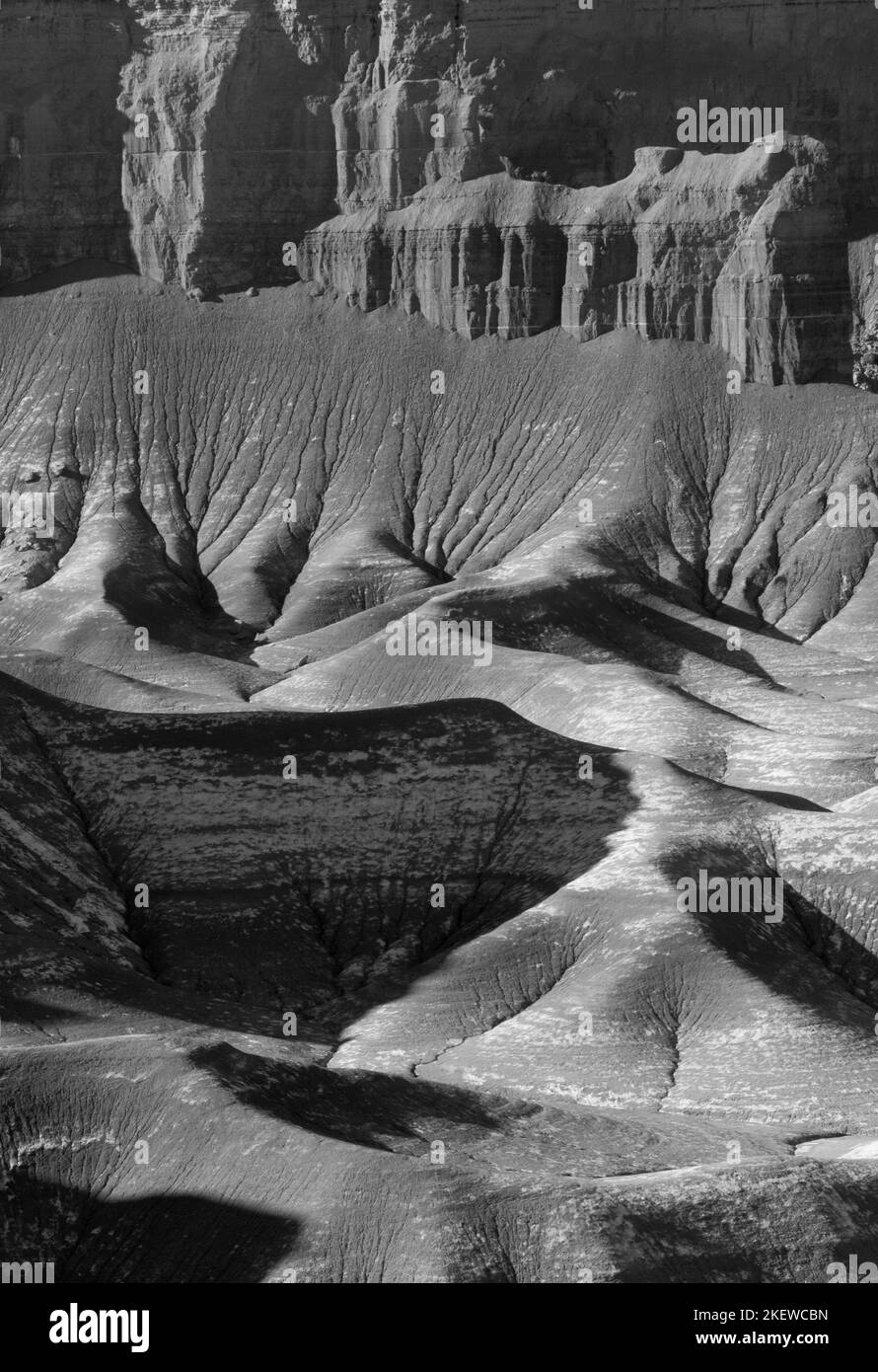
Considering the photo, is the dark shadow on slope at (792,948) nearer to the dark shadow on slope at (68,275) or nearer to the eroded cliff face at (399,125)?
the eroded cliff face at (399,125)

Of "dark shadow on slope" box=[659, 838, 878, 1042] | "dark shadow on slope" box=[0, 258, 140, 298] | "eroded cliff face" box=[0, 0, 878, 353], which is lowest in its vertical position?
"dark shadow on slope" box=[659, 838, 878, 1042]

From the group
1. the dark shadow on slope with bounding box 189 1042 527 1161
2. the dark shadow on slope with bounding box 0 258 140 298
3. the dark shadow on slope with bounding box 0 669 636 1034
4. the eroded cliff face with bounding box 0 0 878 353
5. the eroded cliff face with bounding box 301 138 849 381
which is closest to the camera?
the dark shadow on slope with bounding box 189 1042 527 1161

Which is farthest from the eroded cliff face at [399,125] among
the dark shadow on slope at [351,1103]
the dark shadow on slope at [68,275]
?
the dark shadow on slope at [351,1103]

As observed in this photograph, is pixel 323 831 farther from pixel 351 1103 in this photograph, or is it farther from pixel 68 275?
pixel 68 275

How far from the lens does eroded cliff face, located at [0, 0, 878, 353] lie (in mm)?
135000

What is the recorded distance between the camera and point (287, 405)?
141875mm

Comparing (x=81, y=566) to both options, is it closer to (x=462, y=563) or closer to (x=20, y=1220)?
(x=462, y=563)

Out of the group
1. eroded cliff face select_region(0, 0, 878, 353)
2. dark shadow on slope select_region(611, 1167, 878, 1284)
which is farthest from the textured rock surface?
eroded cliff face select_region(0, 0, 878, 353)

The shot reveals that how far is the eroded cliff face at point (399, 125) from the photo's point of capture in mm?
135000

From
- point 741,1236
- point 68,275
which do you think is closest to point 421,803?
point 741,1236

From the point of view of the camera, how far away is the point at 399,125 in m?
142

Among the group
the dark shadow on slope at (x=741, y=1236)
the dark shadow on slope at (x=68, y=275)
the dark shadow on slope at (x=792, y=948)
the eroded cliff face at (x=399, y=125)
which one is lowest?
the dark shadow on slope at (x=792, y=948)

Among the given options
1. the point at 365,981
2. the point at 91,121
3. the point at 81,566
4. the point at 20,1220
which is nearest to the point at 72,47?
the point at 91,121

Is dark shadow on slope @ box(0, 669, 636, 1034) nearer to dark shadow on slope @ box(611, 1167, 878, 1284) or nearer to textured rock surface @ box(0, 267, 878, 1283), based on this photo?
textured rock surface @ box(0, 267, 878, 1283)
